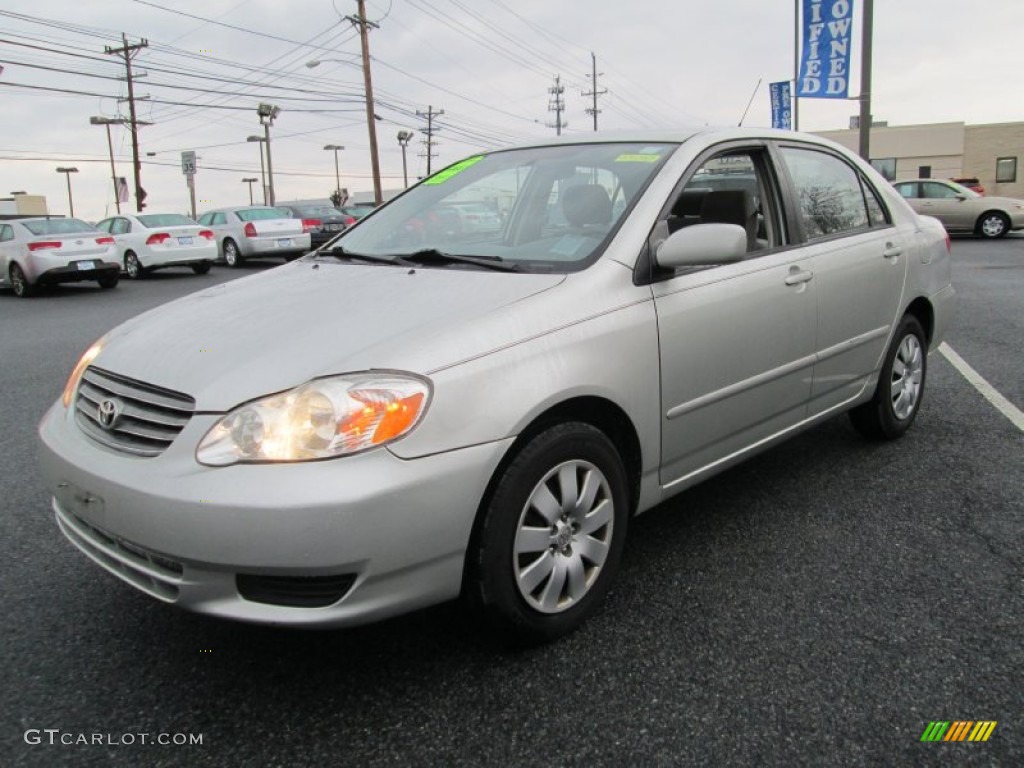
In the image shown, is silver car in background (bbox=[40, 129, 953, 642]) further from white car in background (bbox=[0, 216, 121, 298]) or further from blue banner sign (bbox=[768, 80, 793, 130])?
blue banner sign (bbox=[768, 80, 793, 130])

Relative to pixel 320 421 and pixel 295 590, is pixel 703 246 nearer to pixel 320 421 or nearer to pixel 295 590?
pixel 320 421

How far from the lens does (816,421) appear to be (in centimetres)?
368

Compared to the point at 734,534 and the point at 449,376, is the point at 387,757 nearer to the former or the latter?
the point at 449,376

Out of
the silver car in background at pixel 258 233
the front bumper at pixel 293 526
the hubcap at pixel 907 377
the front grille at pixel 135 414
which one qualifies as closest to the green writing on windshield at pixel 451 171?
the front grille at pixel 135 414

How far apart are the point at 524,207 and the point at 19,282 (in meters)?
14.6

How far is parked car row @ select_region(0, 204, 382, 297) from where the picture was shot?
14.4 meters

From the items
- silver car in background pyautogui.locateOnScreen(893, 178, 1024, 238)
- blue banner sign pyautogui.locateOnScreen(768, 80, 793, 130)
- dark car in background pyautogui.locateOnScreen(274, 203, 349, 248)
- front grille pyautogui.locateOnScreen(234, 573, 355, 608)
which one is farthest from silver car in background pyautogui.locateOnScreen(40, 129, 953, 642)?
blue banner sign pyautogui.locateOnScreen(768, 80, 793, 130)

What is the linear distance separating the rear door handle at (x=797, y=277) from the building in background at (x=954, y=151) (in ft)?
150

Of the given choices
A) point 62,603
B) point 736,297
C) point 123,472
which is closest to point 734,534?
point 736,297

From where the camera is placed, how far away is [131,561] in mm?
2174

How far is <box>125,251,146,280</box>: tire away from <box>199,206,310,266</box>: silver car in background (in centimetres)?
252

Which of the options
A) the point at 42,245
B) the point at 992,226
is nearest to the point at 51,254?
the point at 42,245

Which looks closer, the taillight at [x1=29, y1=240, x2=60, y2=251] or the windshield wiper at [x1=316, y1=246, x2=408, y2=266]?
the windshield wiper at [x1=316, y1=246, x2=408, y2=266]

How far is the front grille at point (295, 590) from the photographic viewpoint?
202 centimetres
